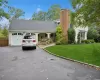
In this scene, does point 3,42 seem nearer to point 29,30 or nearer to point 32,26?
point 29,30

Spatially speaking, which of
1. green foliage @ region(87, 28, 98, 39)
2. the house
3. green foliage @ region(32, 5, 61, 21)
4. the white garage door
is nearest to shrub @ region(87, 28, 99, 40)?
green foliage @ region(87, 28, 98, 39)

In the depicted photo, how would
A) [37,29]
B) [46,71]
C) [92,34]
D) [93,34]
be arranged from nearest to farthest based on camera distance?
1. [46,71]
2. [37,29]
3. [93,34]
4. [92,34]

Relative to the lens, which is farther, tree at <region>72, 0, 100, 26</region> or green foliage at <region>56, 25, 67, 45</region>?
green foliage at <region>56, 25, 67, 45</region>

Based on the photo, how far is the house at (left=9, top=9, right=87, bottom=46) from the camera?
27.2 meters

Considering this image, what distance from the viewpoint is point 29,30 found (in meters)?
29.0

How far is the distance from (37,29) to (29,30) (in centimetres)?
177

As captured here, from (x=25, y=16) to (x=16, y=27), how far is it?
2314 centimetres

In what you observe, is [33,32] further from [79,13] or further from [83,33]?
[79,13]

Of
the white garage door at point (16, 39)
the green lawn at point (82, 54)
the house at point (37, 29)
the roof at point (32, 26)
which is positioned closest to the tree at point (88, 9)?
the green lawn at point (82, 54)

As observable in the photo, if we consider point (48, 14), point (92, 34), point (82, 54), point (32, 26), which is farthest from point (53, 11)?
point (82, 54)

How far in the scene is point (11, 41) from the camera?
89.6 ft

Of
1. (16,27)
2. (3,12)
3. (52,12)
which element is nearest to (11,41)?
(16,27)

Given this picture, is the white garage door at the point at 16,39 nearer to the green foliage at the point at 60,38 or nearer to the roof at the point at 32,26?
the roof at the point at 32,26

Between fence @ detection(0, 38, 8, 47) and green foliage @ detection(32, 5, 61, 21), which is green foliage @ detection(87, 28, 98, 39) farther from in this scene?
green foliage @ detection(32, 5, 61, 21)
